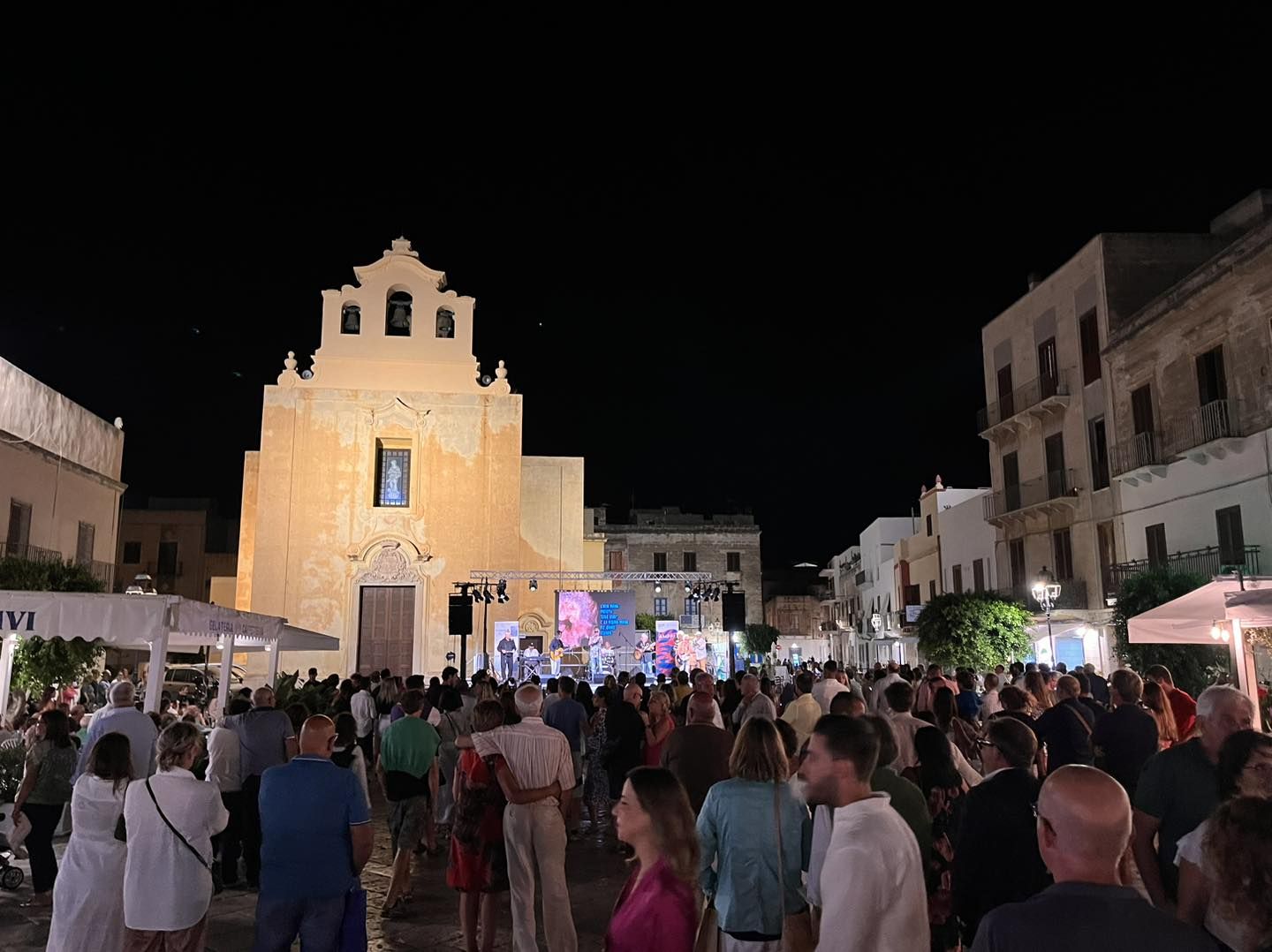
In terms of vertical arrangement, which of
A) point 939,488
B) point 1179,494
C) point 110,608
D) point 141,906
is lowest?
point 141,906

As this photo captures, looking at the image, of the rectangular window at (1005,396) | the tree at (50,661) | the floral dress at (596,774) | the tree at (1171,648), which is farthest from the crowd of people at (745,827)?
the rectangular window at (1005,396)

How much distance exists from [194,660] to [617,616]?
604 inches

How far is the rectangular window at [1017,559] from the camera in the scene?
2377cm

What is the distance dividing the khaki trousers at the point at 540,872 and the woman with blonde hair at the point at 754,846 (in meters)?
1.78

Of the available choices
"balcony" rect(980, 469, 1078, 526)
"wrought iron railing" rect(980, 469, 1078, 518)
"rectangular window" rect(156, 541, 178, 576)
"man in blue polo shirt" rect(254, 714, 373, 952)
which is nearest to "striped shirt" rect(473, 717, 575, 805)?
"man in blue polo shirt" rect(254, 714, 373, 952)

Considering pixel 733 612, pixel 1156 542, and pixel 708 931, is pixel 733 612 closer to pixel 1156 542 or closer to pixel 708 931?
pixel 1156 542

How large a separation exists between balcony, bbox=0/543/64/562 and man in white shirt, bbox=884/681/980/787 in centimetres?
2122

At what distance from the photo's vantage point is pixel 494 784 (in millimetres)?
5562

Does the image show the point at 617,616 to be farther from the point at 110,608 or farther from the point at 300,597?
the point at 110,608

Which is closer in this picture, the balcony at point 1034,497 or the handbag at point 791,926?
the handbag at point 791,926

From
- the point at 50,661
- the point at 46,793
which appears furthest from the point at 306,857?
the point at 50,661

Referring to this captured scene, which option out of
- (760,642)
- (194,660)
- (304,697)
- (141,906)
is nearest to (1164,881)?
(141,906)

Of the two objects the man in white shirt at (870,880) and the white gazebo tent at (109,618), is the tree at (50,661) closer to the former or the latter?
the white gazebo tent at (109,618)

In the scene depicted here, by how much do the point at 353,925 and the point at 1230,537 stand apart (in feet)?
56.4
